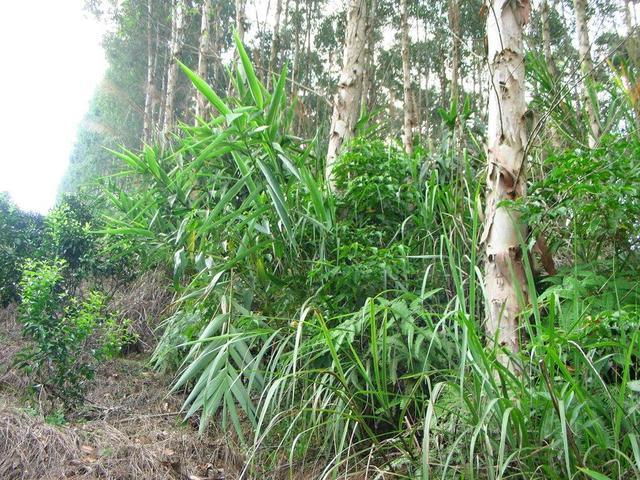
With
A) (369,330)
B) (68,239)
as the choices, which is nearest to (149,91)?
(68,239)

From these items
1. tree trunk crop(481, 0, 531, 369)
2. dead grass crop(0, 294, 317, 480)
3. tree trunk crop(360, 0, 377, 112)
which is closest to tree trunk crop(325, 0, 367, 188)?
tree trunk crop(360, 0, 377, 112)

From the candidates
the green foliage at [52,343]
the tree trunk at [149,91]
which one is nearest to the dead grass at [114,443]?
the green foliage at [52,343]

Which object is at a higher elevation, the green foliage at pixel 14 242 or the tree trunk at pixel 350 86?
the tree trunk at pixel 350 86

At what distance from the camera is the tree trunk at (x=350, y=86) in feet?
16.0

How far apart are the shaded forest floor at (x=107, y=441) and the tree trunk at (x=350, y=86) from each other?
7.97 feet

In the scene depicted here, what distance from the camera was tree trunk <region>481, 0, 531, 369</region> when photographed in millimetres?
2508

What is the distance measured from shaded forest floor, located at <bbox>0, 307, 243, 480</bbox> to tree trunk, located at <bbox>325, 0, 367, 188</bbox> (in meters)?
2.43

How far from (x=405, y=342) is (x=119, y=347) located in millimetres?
2583

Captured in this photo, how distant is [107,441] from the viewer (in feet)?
9.70

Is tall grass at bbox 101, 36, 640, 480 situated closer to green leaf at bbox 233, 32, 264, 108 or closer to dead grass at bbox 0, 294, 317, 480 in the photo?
green leaf at bbox 233, 32, 264, 108

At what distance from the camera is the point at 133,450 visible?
9.43 feet

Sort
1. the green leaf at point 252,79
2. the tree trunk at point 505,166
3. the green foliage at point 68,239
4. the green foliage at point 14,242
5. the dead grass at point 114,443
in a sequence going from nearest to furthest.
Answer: the tree trunk at point 505,166 < the dead grass at point 114,443 < the green leaf at point 252,79 < the green foliage at point 68,239 < the green foliage at point 14,242

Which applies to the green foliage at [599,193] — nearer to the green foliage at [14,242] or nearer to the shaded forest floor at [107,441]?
the shaded forest floor at [107,441]

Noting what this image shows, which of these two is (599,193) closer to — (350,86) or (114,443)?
(114,443)
